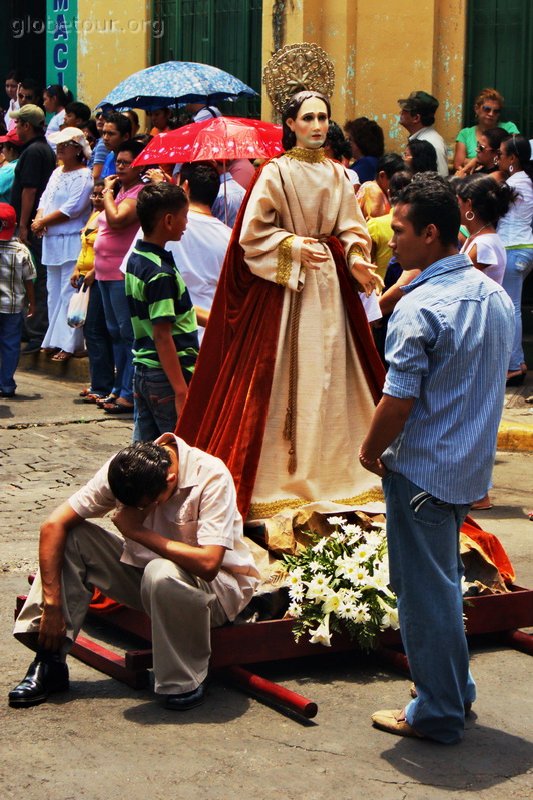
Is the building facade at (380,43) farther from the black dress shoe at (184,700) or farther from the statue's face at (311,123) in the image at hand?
the black dress shoe at (184,700)

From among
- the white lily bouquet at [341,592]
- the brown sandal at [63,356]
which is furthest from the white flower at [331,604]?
the brown sandal at [63,356]

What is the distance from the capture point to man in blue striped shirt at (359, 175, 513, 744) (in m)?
4.43

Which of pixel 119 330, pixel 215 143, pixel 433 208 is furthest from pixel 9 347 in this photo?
pixel 433 208

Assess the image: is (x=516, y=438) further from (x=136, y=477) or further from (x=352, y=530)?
(x=136, y=477)

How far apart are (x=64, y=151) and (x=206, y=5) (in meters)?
3.29

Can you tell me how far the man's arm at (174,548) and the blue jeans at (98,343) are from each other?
6173 millimetres

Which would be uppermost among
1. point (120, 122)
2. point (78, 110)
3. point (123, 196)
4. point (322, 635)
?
point (78, 110)

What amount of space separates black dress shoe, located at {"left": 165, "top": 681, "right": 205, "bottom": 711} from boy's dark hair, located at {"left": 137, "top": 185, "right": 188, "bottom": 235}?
99.5 inches

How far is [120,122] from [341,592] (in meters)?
7.09

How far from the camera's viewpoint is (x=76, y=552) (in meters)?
5.11

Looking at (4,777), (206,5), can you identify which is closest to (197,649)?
(4,777)

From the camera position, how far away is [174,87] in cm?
1145

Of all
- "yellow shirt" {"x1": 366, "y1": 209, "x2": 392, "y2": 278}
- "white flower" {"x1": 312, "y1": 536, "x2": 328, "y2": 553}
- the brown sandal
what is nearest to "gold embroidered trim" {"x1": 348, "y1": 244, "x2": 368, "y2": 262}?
"white flower" {"x1": 312, "y1": 536, "x2": 328, "y2": 553}

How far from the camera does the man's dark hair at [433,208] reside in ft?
14.9
